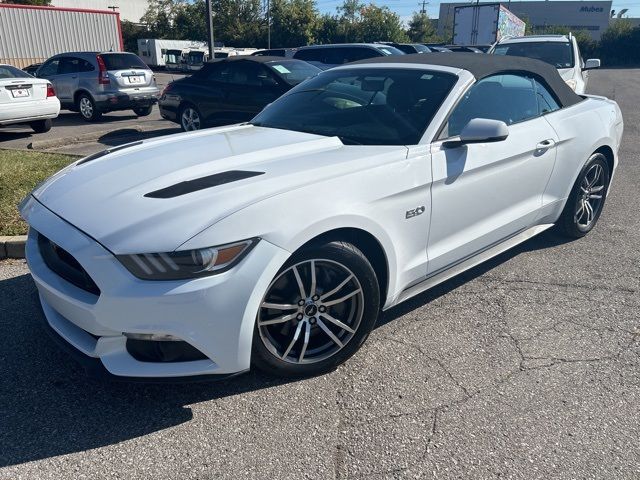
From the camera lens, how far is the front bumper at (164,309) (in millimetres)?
2385

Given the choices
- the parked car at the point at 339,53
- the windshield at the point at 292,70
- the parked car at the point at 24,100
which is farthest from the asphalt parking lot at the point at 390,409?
the parked car at the point at 339,53

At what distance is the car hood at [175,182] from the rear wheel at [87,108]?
10.1 metres

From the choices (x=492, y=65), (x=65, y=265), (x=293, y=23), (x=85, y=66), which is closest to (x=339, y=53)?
(x=85, y=66)

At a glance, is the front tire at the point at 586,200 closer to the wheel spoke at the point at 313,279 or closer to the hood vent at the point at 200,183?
the wheel spoke at the point at 313,279

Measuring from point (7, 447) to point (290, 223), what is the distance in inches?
62.9

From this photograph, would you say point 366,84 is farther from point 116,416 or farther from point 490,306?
point 116,416

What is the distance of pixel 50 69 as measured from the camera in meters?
13.8

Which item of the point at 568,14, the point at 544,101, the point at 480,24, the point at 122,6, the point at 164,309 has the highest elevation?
the point at 122,6

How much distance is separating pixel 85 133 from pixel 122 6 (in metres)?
56.4

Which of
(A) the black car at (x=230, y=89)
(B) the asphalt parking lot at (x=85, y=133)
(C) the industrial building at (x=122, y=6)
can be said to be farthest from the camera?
(C) the industrial building at (x=122, y=6)

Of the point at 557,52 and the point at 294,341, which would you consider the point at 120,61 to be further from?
the point at 294,341

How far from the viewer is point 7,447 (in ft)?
8.06

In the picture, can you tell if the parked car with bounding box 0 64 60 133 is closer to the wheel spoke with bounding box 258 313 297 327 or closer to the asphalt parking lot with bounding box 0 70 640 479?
the asphalt parking lot with bounding box 0 70 640 479

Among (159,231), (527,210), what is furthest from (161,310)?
(527,210)
